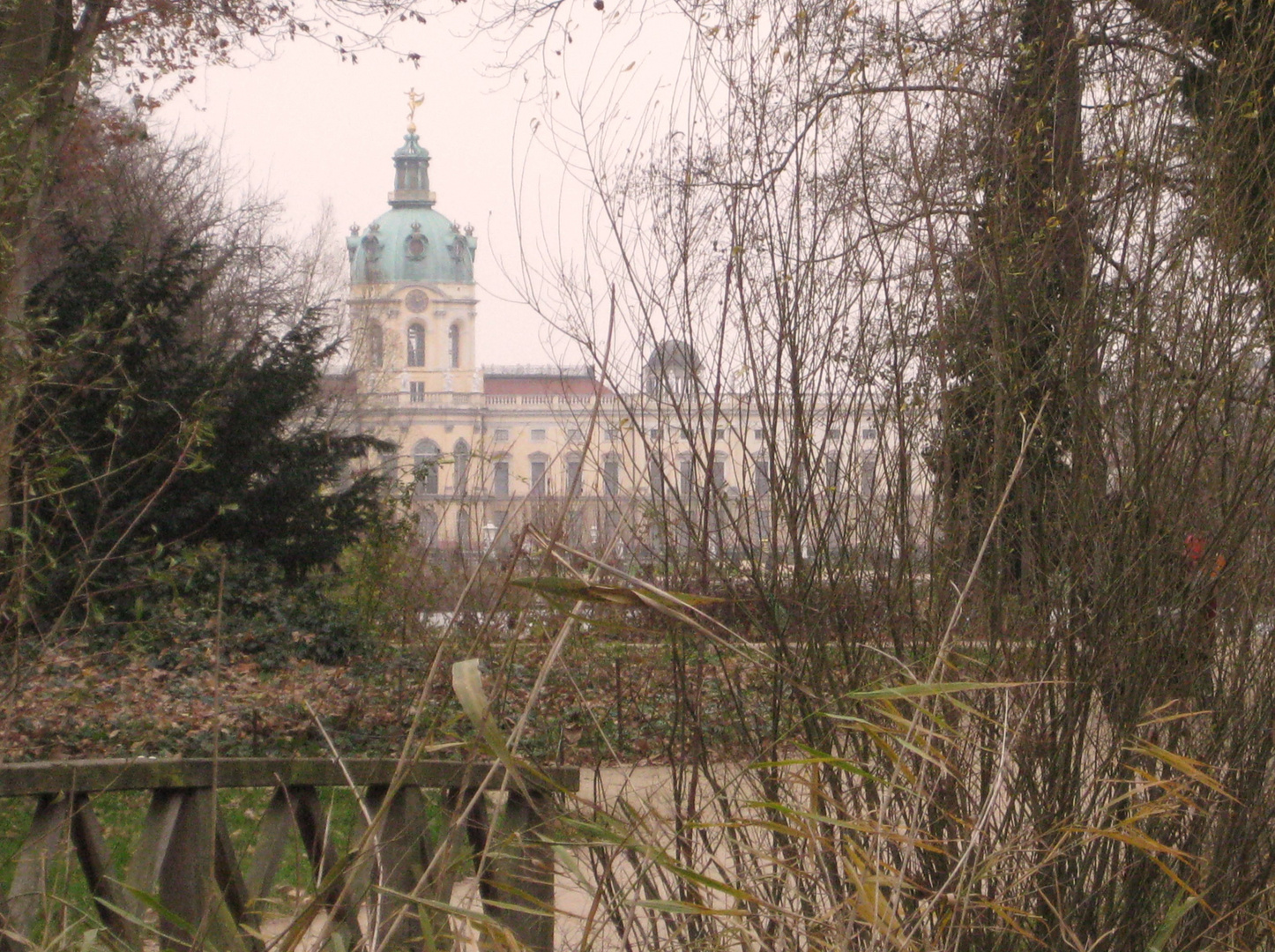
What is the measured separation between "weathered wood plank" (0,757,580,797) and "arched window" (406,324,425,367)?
64.8m

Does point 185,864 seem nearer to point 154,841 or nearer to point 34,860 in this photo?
point 154,841

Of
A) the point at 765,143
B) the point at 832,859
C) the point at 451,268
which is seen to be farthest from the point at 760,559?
the point at 451,268

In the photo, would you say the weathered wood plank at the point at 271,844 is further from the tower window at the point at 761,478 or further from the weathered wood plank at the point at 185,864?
the tower window at the point at 761,478

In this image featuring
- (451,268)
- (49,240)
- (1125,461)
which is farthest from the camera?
(451,268)

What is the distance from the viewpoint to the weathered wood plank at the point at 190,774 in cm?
241

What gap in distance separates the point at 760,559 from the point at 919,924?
1525 mm

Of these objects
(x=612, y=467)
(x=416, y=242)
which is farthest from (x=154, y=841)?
(x=416, y=242)

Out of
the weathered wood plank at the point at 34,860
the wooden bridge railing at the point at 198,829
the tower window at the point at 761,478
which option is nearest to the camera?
the weathered wood plank at the point at 34,860

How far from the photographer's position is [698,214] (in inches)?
126

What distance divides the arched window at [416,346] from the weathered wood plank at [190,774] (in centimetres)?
6475

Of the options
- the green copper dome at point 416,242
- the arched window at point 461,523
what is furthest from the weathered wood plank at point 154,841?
the green copper dome at point 416,242

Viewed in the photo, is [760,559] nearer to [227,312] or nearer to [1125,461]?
[1125,461]

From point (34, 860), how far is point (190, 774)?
0.37 meters

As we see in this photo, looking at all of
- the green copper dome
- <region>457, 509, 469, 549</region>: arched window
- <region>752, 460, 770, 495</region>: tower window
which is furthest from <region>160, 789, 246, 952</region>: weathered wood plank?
the green copper dome
